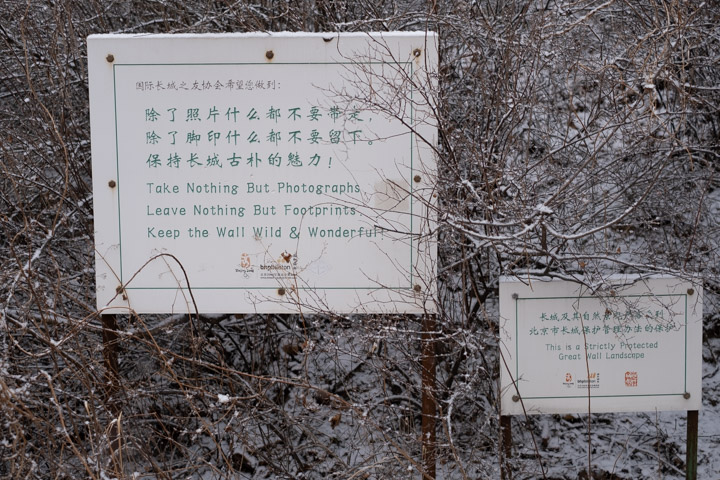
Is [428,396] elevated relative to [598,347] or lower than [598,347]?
lower

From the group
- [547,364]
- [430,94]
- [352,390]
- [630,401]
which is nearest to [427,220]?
[430,94]

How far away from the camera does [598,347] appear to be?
3658 mm

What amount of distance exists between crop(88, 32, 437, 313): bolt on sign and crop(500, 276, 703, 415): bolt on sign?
1.67 ft

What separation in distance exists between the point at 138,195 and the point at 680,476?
11.5 feet

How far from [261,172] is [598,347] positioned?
1.87 metres

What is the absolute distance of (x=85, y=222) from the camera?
4.65 metres

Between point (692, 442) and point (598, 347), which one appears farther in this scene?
point (692, 442)

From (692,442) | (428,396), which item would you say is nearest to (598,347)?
(692,442)

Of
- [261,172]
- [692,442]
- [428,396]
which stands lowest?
[692,442]

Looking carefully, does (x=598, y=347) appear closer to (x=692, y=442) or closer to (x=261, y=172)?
(x=692, y=442)

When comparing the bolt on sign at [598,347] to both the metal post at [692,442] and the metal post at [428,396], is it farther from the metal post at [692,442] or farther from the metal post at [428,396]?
the metal post at [428,396]

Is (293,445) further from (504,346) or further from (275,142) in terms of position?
(275,142)

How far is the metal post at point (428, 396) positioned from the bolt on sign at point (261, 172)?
0.41 feet

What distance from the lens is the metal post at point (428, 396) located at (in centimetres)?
360
